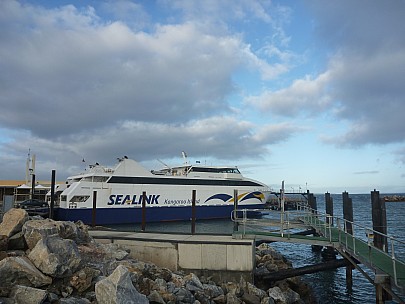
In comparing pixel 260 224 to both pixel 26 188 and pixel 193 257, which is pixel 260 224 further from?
pixel 26 188

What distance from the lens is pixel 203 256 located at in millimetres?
10367

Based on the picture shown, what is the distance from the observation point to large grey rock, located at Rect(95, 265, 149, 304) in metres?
5.57

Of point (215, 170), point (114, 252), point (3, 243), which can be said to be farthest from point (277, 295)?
point (215, 170)

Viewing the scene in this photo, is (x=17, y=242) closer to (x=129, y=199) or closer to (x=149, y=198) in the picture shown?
(x=129, y=199)

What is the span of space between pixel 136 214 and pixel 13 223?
23394 mm

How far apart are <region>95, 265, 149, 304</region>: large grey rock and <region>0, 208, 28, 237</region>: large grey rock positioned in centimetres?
314

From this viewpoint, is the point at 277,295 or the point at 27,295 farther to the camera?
the point at 277,295

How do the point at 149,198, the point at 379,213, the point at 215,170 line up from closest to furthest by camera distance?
the point at 379,213 < the point at 149,198 < the point at 215,170

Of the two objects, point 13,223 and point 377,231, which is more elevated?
point 13,223

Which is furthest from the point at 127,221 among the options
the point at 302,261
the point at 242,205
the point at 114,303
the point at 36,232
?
the point at 114,303

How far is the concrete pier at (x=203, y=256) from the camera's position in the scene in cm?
1011

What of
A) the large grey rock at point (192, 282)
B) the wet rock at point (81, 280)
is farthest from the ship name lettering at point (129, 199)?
the wet rock at point (81, 280)

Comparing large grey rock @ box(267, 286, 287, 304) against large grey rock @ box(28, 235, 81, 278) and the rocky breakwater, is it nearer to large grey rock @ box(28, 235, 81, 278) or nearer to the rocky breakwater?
the rocky breakwater

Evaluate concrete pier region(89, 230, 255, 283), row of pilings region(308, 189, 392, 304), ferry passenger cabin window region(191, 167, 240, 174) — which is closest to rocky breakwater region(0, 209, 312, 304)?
concrete pier region(89, 230, 255, 283)
